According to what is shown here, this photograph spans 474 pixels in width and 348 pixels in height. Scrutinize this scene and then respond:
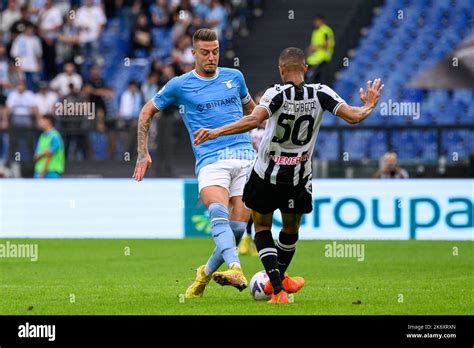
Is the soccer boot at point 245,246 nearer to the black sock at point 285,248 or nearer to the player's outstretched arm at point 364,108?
the black sock at point 285,248

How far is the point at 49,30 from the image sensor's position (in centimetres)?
2928

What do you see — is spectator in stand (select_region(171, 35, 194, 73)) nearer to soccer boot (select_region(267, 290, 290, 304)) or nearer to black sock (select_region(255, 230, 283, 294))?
black sock (select_region(255, 230, 283, 294))

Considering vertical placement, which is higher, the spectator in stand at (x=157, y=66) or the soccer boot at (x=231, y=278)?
the spectator in stand at (x=157, y=66)

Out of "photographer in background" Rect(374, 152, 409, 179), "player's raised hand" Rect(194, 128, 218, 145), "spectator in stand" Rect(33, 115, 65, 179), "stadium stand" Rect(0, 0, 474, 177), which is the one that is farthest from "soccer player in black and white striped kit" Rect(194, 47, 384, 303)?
"spectator in stand" Rect(33, 115, 65, 179)

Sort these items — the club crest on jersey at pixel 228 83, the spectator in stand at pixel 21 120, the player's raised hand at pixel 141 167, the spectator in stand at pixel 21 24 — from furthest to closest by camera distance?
the spectator in stand at pixel 21 24 < the spectator in stand at pixel 21 120 < the club crest on jersey at pixel 228 83 < the player's raised hand at pixel 141 167

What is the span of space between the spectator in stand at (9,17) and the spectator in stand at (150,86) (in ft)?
14.6

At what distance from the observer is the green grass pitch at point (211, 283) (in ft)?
37.6

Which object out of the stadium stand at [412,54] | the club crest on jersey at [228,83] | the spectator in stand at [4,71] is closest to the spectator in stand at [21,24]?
the spectator in stand at [4,71]

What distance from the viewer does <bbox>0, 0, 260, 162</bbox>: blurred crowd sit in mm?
26172

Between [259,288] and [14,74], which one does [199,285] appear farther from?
[14,74]

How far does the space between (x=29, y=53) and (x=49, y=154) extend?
6.29 metres

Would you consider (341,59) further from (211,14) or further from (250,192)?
(250,192)

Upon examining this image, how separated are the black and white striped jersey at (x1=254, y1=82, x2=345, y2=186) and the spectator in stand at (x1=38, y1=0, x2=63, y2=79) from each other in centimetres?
1743

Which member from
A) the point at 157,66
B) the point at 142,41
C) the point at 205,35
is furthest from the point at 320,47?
the point at 205,35
